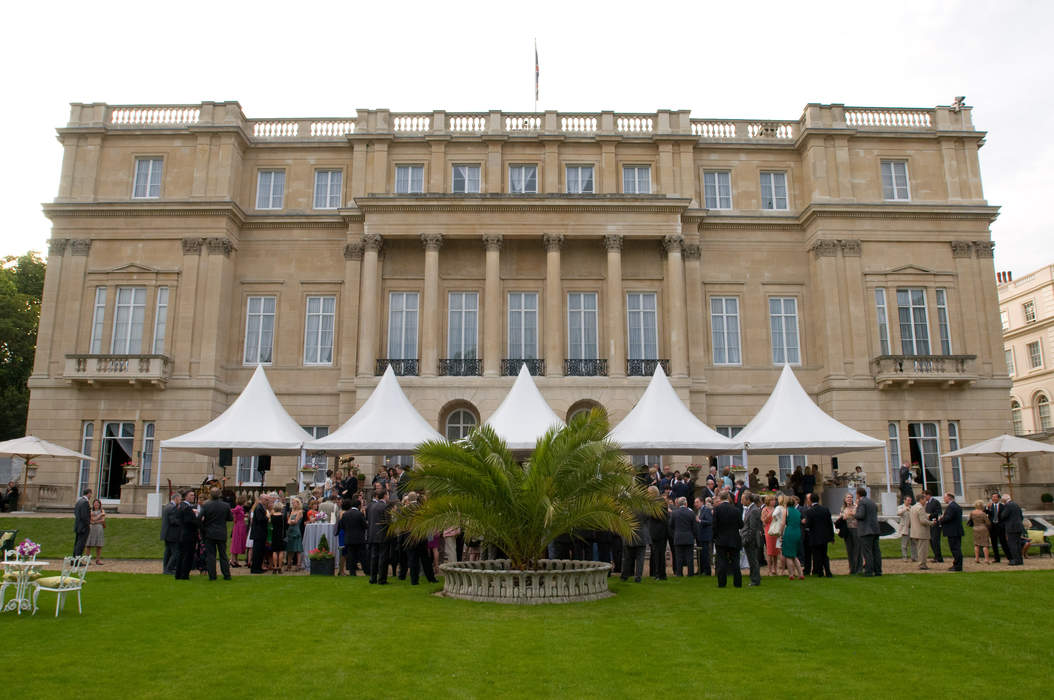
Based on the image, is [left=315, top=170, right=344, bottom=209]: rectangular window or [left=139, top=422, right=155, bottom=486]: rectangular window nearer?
[left=139, top=422, right=155, bottom=486]: rectangular window

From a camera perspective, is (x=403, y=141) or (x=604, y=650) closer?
(x=604, y=650)

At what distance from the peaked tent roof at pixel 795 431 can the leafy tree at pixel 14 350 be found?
112 ft

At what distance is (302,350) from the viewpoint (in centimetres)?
3095

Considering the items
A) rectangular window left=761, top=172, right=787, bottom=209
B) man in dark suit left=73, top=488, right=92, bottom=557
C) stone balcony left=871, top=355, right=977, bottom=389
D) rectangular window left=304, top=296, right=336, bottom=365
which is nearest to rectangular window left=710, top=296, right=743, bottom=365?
rectangular window left=761, top=172, right=787, bottom=209

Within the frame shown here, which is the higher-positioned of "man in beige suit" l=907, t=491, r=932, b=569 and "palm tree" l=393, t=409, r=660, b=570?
"palm tree" l=393, t=409, r=660, b=570

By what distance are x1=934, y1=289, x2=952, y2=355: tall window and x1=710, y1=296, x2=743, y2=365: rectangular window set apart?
763 centimetres

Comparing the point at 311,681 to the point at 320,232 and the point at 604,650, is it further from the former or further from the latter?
the point at 320,232

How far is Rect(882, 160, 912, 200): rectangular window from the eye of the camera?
31812mm

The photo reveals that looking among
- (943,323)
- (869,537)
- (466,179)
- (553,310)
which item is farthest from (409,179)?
(869,537)

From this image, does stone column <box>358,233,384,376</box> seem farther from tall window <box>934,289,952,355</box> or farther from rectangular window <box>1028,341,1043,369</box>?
rectangular window <box>1028,341,1043,369</box>

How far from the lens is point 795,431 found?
21.0m

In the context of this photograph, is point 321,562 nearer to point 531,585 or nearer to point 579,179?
point 531,585

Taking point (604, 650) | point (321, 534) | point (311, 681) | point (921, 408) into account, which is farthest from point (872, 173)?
point (311, 681)

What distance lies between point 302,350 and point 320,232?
15.6 ft
